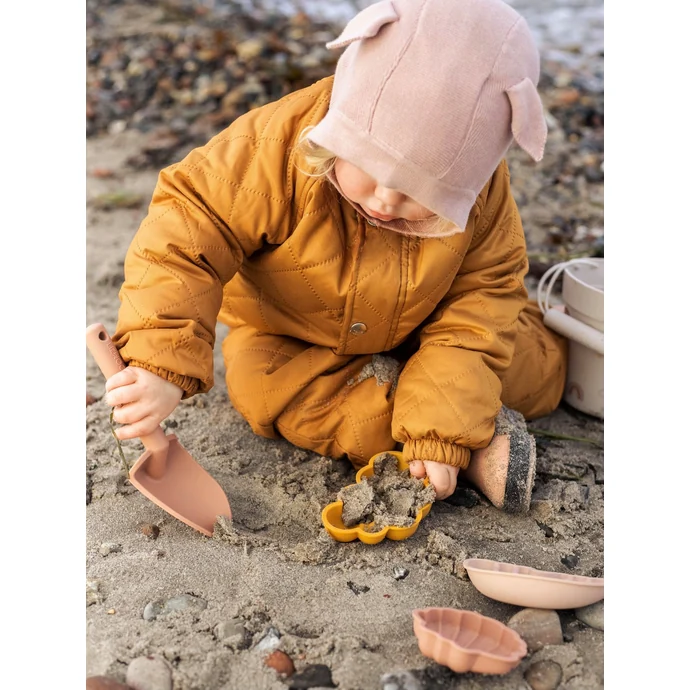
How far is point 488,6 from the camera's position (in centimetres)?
132

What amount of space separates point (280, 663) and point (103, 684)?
0.81 ft

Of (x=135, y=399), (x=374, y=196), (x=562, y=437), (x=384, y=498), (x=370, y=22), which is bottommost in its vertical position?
(x=562, y=437)

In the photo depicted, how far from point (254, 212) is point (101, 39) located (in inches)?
144

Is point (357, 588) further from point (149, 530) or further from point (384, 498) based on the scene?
point (149, 530)

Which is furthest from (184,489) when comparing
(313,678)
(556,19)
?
(556,19)

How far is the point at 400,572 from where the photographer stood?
1461 mm

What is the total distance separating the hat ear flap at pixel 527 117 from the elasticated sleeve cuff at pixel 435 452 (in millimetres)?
601

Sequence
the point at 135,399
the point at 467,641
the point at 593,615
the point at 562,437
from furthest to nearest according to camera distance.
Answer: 1. the point at 562,437
2. the point at 135,399
3. the point at 593,615
4. the point at 467,641

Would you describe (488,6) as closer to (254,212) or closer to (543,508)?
(254,212)

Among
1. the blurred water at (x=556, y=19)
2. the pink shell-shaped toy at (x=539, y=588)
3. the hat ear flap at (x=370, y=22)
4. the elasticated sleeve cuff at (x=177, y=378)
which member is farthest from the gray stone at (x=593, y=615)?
the blurred water at (x=556, y=19)

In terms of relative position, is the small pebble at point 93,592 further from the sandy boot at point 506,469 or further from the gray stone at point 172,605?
the sandy boot at point 506,469

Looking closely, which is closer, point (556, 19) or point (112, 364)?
point (112, 364)

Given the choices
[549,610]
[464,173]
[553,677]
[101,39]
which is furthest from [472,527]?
[101,39]
